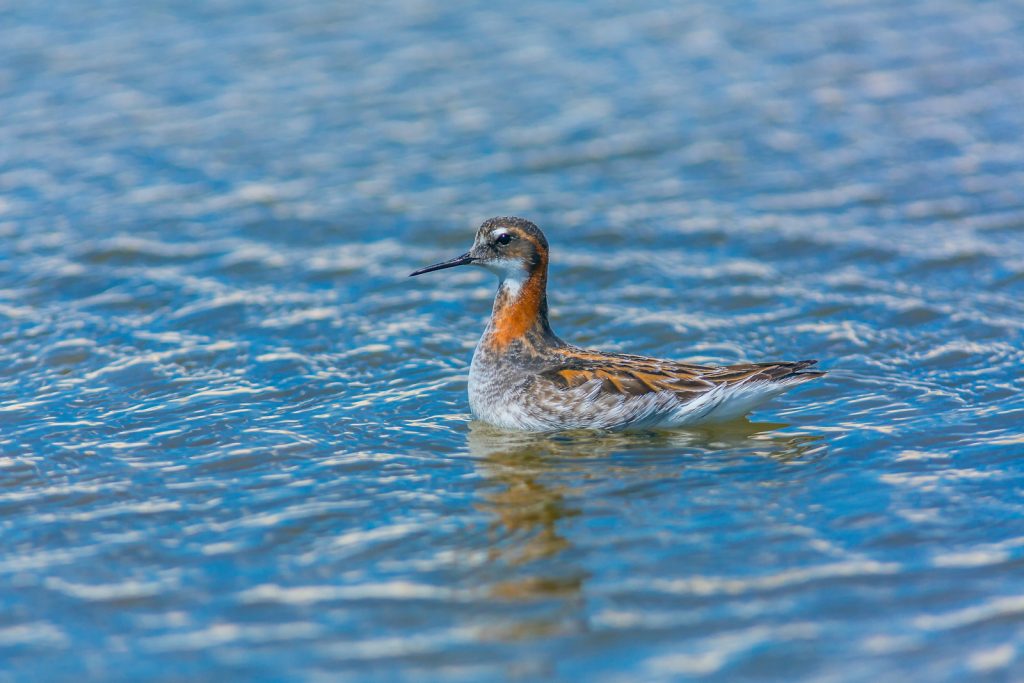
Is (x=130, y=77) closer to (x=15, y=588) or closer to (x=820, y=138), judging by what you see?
(x=820, y=138)

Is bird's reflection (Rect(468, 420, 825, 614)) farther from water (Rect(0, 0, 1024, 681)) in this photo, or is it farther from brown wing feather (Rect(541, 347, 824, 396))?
Result: brown wing feather (Rect(541, 347, 824, 396))

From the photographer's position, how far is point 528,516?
844 cm

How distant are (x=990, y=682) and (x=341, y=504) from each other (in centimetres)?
420

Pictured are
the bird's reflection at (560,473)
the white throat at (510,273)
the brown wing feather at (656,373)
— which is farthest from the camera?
the white throat at (510,273)

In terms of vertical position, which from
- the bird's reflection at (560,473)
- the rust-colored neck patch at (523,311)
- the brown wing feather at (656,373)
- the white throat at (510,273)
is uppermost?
the white throat at (510,273)

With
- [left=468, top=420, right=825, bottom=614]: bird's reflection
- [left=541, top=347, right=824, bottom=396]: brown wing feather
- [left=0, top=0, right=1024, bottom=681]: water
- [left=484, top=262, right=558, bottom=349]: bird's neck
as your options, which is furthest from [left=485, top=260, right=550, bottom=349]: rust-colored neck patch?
[left=468, top=420, right=825, bottom=614]: bird's reflection

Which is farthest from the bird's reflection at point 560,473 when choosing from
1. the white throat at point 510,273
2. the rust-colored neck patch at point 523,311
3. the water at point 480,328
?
the white throat at point 510,273

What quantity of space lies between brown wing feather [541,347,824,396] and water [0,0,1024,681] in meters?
0.43

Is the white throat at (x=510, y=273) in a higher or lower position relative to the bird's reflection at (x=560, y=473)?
higher

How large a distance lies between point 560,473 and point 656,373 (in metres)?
1.30

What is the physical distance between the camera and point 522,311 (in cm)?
1066

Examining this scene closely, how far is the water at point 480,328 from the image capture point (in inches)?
281

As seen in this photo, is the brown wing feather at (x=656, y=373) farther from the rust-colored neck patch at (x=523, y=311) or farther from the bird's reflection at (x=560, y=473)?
the rust-colored neck patch at (x=523, y=311)

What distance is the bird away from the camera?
9742mm
